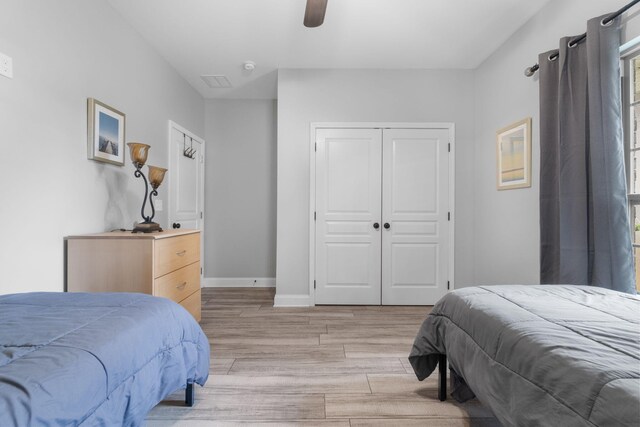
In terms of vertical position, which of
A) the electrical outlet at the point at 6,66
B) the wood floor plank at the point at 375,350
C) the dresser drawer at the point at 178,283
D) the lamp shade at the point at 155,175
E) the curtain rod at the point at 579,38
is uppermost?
the curtain rod at the point at 579,38

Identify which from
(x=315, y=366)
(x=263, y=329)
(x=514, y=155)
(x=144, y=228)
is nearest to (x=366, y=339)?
(x=315, y=366)

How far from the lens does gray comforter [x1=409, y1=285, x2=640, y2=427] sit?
0.79 metres

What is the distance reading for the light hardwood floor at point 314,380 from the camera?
1.68 meters

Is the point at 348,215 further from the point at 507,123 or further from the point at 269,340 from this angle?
the point at 507,123

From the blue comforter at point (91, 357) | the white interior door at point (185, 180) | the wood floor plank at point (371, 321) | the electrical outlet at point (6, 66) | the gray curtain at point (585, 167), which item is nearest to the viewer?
the blue comforter at point (91, 357)

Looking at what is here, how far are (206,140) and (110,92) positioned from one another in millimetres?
2170

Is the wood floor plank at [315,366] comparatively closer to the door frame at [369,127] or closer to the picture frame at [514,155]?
the door frame at [369,127]

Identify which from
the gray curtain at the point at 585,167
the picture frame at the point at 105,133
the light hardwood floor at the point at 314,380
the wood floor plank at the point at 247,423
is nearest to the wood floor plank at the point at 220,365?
the light hardwood floor at the point at 314,380

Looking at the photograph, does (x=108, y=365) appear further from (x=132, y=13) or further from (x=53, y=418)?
(x=132, y=13)

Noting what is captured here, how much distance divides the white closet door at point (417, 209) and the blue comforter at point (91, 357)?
8.43 ft

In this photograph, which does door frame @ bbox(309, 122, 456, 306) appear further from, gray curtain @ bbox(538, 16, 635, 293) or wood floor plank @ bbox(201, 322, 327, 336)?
gray curtain @ bbox(538, 16, 635, 293)

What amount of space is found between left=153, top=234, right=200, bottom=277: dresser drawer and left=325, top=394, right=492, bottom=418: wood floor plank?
52.7 inches

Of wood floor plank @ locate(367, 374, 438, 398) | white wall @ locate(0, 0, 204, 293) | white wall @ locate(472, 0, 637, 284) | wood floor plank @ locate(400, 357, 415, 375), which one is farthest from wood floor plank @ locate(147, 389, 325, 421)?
white wall @ locate(472, 0, 637, 284)

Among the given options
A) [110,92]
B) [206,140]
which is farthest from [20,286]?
[206,140]
